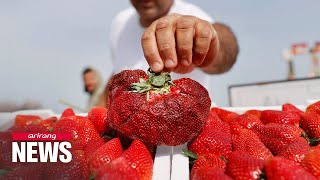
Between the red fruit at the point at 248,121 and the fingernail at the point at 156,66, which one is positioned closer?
the fingernail at the point at 156,66

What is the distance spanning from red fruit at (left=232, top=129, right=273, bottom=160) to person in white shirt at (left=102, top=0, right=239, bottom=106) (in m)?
0.30

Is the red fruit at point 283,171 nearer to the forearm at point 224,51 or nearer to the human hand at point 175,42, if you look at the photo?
the human hand at point 175,42

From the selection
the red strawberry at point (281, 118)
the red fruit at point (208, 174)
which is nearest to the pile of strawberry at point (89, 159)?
the red fruit at point (208, 174)

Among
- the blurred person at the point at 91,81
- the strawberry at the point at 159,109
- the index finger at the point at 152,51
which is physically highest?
the index finger at the point at 152,51

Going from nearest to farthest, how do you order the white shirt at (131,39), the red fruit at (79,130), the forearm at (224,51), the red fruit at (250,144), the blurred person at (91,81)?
the red fruit at (250,144) → the red fruit at (79,130) → the forearm at (224,51) → the white shirt at (131,39) → the blurred person at (91,81)

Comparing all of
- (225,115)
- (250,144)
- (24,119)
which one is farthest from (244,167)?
(24,119)

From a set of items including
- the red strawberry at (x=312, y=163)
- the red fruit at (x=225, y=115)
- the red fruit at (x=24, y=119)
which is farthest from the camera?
the red fruit at (x=24, y=119)

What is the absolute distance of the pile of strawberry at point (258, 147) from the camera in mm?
1020

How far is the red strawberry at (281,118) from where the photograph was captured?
1.49 meters

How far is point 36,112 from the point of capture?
1923mm

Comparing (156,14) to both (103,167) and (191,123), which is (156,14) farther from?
(103,167)

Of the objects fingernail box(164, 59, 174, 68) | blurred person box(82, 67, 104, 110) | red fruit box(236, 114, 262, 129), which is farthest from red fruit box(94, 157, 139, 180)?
blurred person box(82, 67, 104, 110)

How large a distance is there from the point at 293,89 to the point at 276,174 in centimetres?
440

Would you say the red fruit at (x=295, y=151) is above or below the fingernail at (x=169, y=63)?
below
